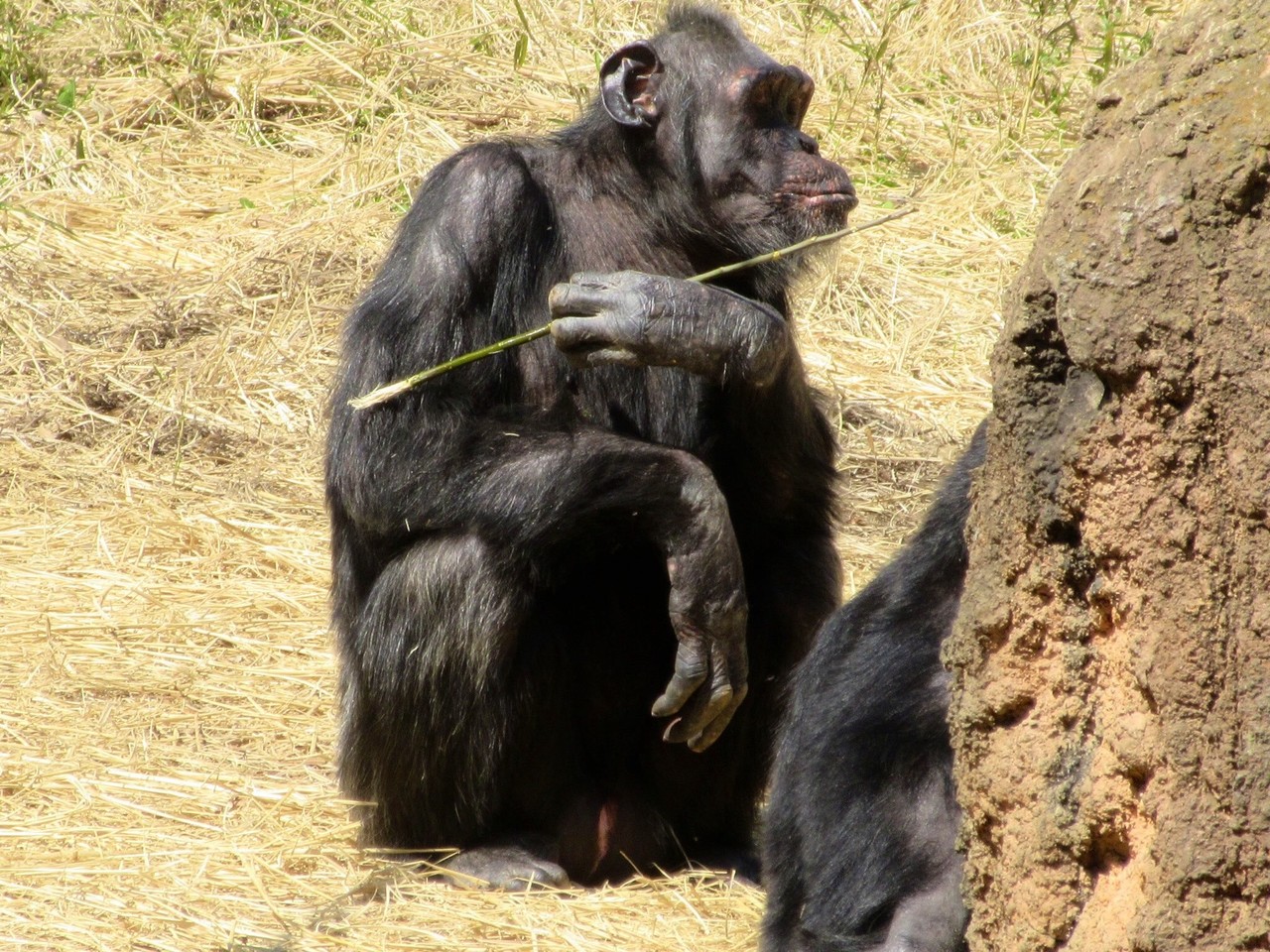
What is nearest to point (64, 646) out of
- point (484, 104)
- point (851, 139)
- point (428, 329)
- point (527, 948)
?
point (428, 329)

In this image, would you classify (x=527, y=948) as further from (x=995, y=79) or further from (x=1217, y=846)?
(x=995, y=79)

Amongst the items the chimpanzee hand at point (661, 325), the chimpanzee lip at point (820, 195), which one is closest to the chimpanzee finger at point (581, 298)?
the chimpanzee hand at point (661, 325)

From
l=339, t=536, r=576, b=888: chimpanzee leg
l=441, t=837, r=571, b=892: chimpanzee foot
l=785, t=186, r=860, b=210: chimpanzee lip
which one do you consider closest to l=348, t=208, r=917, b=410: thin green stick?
l=339, t=536, r=576, b=888: chimpanzee leg

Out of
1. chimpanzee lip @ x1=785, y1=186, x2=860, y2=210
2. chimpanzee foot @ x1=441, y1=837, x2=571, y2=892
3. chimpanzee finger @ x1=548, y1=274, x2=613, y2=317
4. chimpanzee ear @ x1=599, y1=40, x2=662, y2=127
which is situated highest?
chimpanzee ear @ x1=599, y1=40, x2=662, y2=127

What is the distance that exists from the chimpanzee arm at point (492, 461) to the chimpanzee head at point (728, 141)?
565 mm

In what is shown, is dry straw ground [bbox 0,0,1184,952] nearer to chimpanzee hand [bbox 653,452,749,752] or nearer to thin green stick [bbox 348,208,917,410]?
chimpanzee hand [bbox 653,452,749,752]

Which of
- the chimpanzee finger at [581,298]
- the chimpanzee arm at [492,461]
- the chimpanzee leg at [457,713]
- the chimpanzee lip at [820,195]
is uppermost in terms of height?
the chimpanzee lip at [820,195]

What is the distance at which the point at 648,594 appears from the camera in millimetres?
4066

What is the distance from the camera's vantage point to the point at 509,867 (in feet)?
12.6

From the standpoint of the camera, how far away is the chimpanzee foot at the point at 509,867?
3777mm

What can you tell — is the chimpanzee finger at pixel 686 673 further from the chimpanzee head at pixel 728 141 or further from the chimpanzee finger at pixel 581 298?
the chimpanzee head at pixel 728 141

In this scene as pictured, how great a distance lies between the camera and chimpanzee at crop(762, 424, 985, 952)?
247 centimetres

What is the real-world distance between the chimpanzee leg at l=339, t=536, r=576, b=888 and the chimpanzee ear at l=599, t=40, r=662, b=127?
1238 mm

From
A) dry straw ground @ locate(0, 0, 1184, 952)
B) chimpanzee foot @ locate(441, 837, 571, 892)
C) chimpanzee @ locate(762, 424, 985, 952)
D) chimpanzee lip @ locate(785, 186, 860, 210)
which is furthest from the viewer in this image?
chimpanzee lip @ locate(785, 186, 860, 210)
